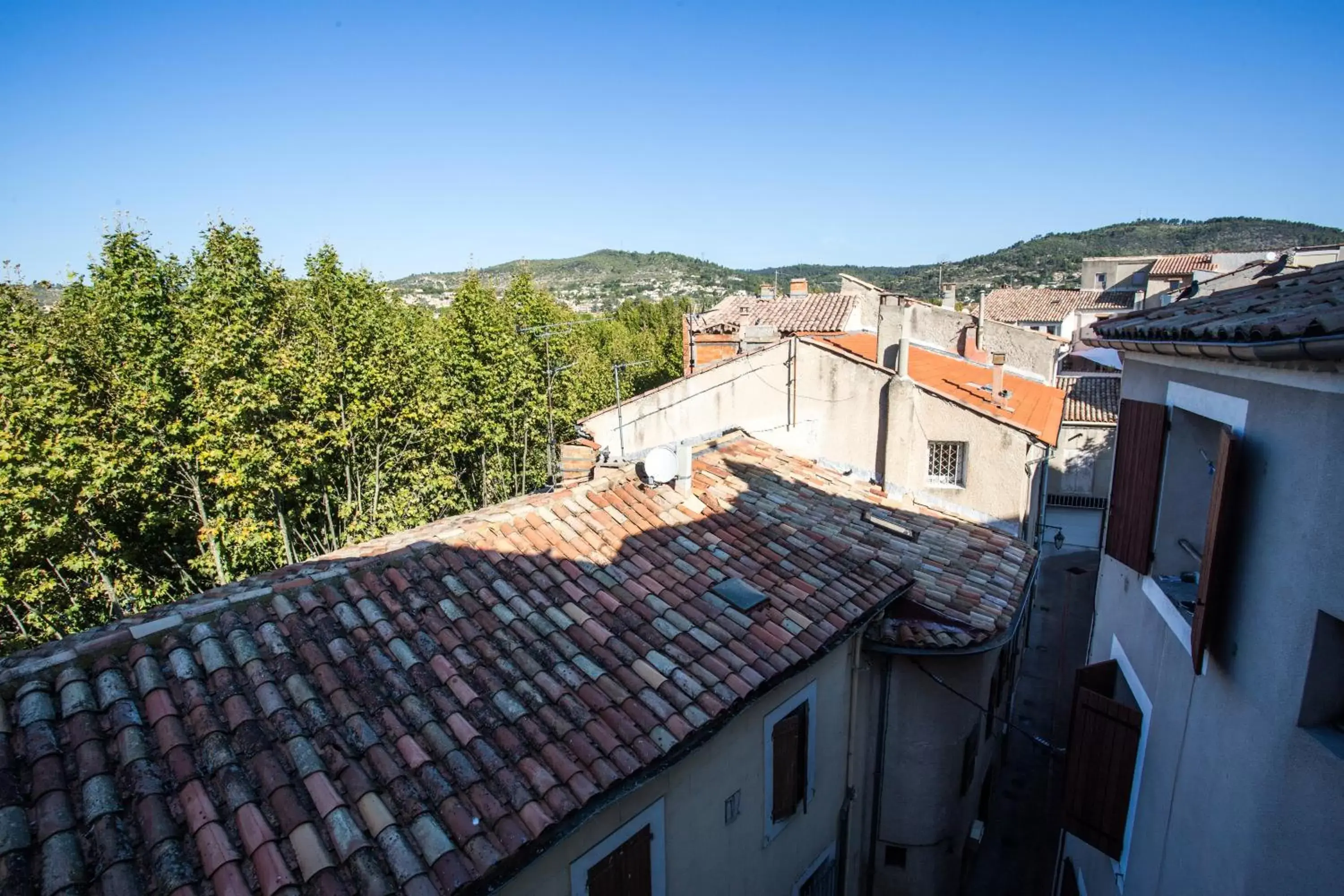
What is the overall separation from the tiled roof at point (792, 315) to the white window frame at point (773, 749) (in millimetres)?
15666

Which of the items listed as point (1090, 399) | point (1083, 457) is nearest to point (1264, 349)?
point (1083, 457)

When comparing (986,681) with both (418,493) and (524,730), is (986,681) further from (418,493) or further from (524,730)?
(418,493)

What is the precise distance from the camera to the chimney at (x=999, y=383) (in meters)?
16.5

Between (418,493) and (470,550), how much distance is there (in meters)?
14.9

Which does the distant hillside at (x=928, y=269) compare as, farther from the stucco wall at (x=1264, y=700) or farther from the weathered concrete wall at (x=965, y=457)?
the stucco wall at (x=1264, y=700)

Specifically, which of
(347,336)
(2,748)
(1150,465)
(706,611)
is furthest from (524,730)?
(347,336)

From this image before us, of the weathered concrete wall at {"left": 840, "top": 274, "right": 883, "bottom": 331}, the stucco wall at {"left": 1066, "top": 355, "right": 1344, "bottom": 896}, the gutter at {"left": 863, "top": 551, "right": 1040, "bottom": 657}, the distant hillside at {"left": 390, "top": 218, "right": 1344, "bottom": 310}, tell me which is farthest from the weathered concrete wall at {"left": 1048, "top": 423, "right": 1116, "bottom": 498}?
the distant hillside at {"left": 390, "top": 218, "right": 1344, "bottom": 310}

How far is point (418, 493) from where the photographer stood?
2052 cm

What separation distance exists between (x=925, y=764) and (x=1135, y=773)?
301cm

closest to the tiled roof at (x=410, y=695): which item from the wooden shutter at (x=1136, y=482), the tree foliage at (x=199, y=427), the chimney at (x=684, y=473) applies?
the chimney at (x=684, y=473)

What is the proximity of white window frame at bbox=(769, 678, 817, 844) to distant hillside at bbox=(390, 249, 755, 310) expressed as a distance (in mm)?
106311

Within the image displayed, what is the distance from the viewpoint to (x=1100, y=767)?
6457mm

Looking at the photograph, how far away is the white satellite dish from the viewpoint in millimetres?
8711

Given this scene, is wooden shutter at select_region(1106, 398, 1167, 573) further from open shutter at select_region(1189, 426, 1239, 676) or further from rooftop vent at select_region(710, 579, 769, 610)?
rooftop vent at select_region(710, 579, 769, 610)
